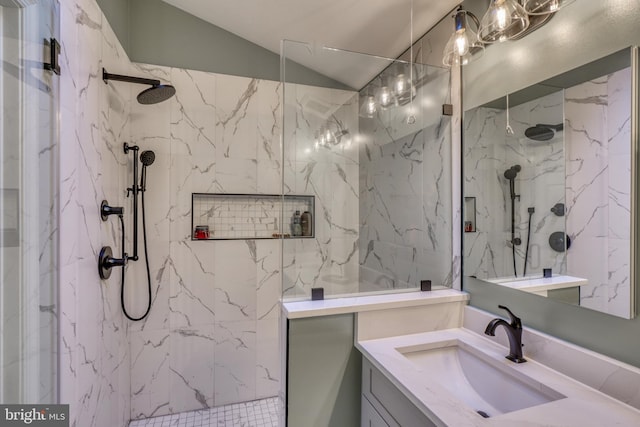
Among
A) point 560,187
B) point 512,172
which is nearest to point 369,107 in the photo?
point 512,172

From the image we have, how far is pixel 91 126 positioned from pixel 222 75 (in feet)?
3.69

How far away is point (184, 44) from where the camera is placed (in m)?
2.23

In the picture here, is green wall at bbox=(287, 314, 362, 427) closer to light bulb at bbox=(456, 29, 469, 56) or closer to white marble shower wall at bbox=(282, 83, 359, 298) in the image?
white marble shower wall at bbox=(282, 83, 359, 298)

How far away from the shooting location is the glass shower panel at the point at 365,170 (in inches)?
62.6

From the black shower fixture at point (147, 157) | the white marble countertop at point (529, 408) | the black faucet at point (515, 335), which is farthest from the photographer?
the black shower fixture at point (147, 157)

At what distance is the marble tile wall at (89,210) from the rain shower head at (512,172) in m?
1.94

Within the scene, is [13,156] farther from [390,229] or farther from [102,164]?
[390,229]

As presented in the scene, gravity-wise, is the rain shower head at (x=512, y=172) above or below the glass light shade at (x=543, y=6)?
below

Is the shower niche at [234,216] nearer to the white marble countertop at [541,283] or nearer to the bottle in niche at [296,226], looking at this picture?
the bottle in niche at [296,226]

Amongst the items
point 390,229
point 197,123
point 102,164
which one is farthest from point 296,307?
point 197,123

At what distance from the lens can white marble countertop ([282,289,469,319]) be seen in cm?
135

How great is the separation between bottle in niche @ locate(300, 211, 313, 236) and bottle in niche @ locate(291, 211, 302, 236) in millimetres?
23

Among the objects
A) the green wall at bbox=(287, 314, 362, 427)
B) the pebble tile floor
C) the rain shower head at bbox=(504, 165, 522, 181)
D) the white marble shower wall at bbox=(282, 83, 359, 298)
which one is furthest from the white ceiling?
the pebble tile floor

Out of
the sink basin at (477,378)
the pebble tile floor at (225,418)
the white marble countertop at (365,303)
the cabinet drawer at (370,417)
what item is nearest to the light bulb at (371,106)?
the white marble countertop at (365,303)
